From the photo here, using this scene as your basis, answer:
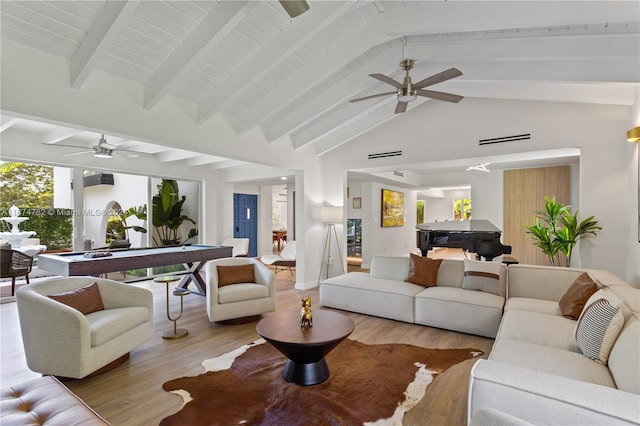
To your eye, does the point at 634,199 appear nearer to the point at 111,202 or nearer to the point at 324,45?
the point at 324,45

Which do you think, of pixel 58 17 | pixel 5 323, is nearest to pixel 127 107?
pixel 58 17

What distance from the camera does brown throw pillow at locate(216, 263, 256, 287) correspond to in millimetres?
4328

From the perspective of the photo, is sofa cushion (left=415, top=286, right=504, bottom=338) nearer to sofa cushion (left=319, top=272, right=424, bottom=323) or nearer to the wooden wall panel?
sofa cushion (left=319, top=272, right=424, bottom=323)

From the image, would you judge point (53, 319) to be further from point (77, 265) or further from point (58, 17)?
point (58, 17)

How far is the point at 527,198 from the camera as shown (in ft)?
25.2

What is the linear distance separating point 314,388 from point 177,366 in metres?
1.36

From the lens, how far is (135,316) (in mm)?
3160

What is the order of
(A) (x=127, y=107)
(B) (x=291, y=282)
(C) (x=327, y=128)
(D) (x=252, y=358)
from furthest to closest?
(B) (x=291, y=282) → (C) (x=327, y=128) → (A) (x=127, y=107) → (D) (x=252, y=358)

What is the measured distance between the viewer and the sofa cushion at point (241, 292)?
4.05m

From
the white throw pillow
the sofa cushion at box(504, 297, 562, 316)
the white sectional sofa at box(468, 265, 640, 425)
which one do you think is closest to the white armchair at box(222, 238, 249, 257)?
the white throw pillow

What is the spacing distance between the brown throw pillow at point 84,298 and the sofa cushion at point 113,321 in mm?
71

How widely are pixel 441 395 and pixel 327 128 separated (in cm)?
429

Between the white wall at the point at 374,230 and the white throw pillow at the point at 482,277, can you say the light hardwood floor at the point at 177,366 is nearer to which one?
the white throw pillow at the point at 482,277

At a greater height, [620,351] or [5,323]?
[620,351]
